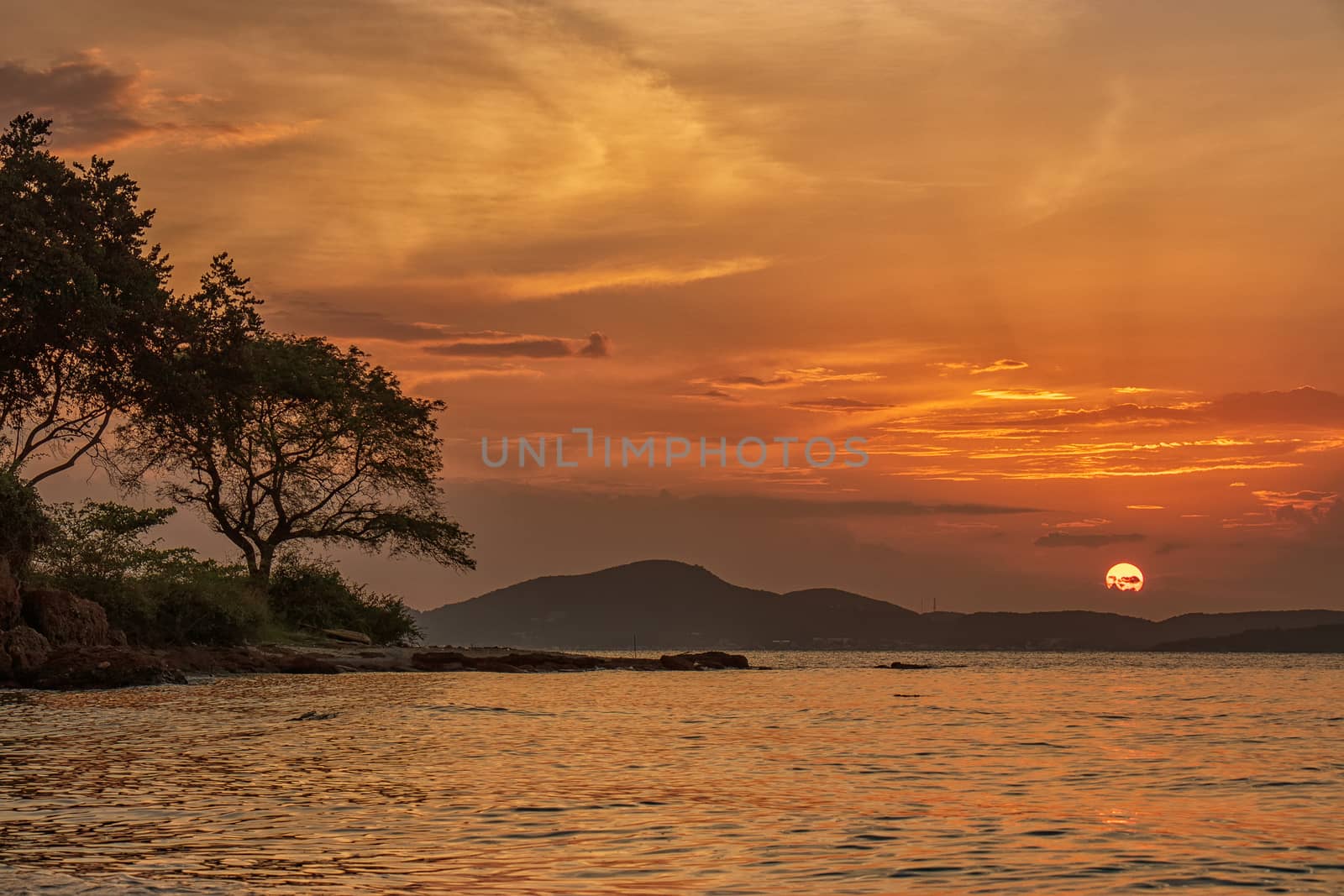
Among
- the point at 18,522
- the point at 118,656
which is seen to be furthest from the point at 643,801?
the point at 18,522

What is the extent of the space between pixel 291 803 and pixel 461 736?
942cm

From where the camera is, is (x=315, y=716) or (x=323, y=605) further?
(x=323, y=605)

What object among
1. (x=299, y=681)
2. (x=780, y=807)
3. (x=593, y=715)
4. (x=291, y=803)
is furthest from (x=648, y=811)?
(x=299, y=681)

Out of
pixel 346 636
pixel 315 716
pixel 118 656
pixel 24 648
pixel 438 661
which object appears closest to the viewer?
pixel 315 716

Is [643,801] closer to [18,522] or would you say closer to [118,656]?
[118,656]

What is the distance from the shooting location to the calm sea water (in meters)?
10.4

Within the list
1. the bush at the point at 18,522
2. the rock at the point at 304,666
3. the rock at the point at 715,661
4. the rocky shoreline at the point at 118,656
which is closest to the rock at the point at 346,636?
the rocky shoreline at the point at 118,656

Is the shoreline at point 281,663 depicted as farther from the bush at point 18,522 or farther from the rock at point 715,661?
the bush at point 18,522

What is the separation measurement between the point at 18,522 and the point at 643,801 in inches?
1175

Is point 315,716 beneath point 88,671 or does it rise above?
beneath

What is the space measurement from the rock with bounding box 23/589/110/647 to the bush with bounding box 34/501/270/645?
3.41 meters

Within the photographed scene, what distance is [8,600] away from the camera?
3534cm

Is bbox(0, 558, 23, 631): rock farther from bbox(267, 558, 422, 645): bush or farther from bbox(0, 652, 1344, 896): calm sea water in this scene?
bbox(267, 558, 422, 645): bush

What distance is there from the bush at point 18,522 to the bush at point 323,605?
1986 cm
